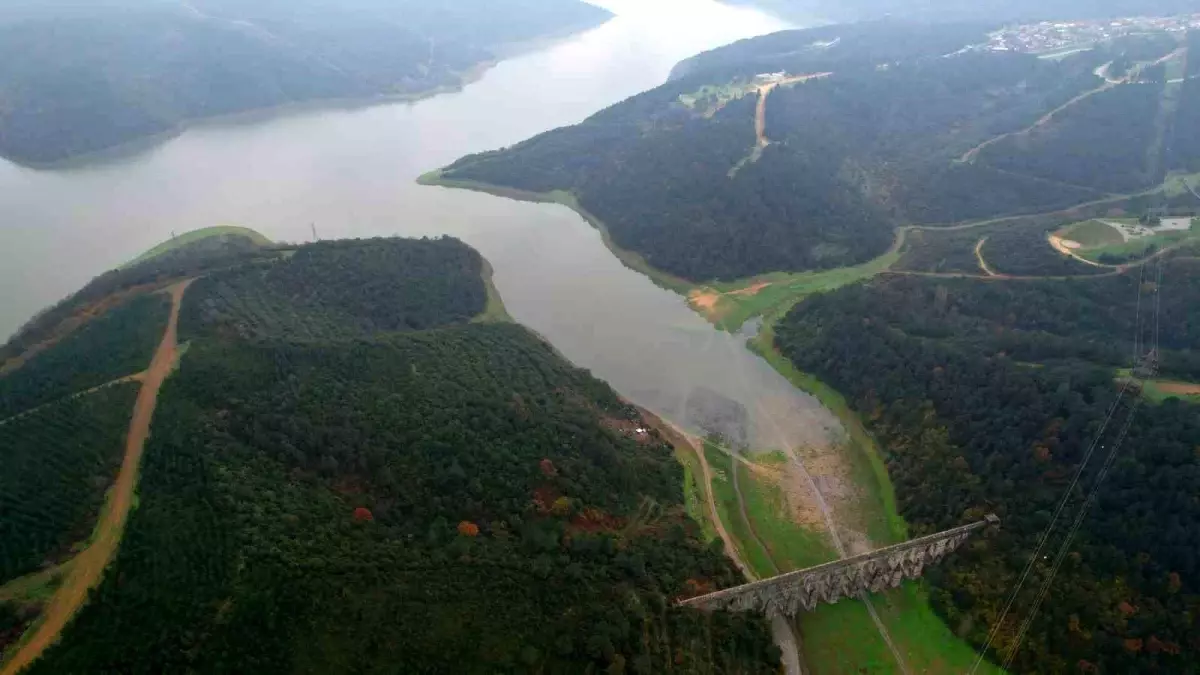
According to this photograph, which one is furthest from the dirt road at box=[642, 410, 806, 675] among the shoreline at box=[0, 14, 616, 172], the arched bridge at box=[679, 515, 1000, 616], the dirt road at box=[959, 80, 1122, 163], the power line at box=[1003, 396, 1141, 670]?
the shoreline at box=[0, 14, 616, 172]

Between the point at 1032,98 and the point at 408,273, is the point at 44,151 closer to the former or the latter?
the point at 408,273

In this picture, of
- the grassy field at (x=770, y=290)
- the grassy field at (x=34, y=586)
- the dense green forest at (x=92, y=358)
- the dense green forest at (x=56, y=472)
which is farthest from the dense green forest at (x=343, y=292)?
the grassy field at (x=770, y=290)

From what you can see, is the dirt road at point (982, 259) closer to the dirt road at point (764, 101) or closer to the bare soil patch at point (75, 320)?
the dirt road at point (764, 101)

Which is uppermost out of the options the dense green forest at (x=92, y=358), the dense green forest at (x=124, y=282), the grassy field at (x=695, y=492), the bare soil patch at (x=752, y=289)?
the dense green forest at (x=124, y=282)

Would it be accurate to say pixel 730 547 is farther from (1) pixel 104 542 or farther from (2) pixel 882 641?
(1) pixel 104 542

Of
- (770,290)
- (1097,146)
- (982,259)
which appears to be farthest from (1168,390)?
(1097,146)

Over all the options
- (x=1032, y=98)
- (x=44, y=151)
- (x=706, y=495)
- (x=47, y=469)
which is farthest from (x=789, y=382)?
(x=44, y=151)
